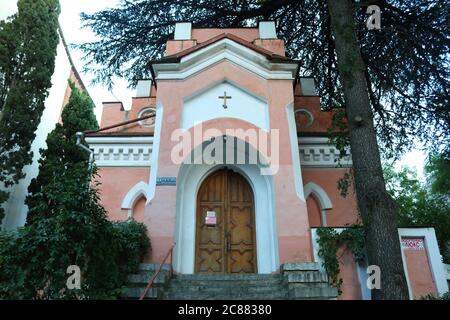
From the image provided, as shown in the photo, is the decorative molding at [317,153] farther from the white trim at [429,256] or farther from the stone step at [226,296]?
the stone step at [226,296]

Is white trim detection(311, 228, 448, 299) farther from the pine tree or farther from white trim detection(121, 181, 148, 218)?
white trim detection(121, 181, 148, 218)

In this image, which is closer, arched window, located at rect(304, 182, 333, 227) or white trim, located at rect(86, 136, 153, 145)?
arched window, located at rect(304, 182, 333, 227)

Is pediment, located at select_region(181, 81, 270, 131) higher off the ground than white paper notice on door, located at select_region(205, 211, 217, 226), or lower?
higher

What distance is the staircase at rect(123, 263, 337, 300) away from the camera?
22.2ft

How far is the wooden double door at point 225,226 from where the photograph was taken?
30.4ft

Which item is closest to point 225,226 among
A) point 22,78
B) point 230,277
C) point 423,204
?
point 230,277

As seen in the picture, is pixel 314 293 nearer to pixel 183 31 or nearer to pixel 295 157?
pixel 295 157

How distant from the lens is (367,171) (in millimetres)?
→ 6863

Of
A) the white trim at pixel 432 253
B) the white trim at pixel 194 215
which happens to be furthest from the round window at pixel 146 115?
the white trim at pixel 432 253

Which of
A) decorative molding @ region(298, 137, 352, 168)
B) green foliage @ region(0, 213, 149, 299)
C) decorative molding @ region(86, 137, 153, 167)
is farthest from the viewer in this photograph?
decorative molding @ region(86, 137, 153, 167)

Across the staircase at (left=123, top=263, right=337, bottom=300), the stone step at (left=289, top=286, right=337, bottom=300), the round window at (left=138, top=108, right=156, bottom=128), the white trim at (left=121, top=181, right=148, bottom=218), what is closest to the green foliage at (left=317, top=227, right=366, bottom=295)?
the staircase at (left=123, top=263, right=337, bottom=300)

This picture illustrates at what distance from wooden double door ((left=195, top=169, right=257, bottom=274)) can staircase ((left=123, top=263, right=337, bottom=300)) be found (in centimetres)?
140

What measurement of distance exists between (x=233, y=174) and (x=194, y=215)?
1630 mm

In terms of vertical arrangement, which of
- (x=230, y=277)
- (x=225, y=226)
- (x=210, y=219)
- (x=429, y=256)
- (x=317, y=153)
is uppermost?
(x=317, y=153)
